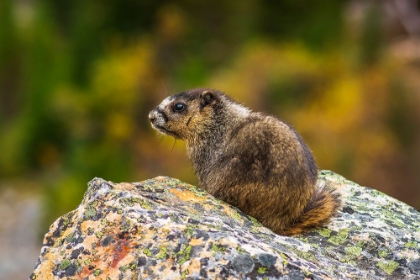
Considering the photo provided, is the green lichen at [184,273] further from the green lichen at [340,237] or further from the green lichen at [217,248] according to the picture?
the green lichen at [340,237]

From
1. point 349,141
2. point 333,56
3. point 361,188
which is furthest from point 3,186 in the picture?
point 361,188

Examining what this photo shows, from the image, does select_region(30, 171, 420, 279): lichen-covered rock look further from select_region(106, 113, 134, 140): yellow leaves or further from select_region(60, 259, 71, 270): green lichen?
select_region(106, 113, 134, 140): yellow leaves

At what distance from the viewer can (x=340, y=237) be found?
6.86 metres

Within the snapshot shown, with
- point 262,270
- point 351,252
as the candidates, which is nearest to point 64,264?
point 262,270

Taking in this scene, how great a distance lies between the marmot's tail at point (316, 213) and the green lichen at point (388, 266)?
0.81 m

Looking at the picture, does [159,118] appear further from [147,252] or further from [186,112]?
[147,252]

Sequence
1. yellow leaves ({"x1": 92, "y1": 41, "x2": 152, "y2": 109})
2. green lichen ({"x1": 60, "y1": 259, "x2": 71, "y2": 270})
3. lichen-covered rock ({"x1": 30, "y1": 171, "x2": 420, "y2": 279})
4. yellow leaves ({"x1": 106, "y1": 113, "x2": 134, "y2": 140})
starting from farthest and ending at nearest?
yellow leaves ({"x1": 92, "y1": 41, "x2": 152, "y2": 109}), yellow leaves ({"x1": 106, "y1": 113, "x2": 134, "y2": 140}), green lichen ({"x1": 60, "y1": 259, "x2": 71, "y2": 270}), lichen-covered rock ({"x1": 30, "y1": 171, "x2": 420, "y2": 279})

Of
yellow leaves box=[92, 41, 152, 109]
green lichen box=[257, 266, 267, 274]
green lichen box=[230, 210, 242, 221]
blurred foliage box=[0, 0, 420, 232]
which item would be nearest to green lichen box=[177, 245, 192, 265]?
green lichen box=[257, 266, 267, 274]

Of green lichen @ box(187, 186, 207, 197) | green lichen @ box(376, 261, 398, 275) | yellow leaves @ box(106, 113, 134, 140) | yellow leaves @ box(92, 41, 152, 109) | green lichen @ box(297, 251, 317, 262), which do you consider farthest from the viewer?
yellow leaves @ box(92, 41, 152, 109)

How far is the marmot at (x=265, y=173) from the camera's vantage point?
7086mm

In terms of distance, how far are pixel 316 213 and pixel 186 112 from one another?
6.58ft

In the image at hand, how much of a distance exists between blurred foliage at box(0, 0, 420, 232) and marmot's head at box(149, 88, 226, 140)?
1427 centimetres

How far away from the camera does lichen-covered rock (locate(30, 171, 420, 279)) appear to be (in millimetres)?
5410

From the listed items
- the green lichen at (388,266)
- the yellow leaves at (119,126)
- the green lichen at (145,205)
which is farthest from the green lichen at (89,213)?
the yellow leaves at (119,126)
